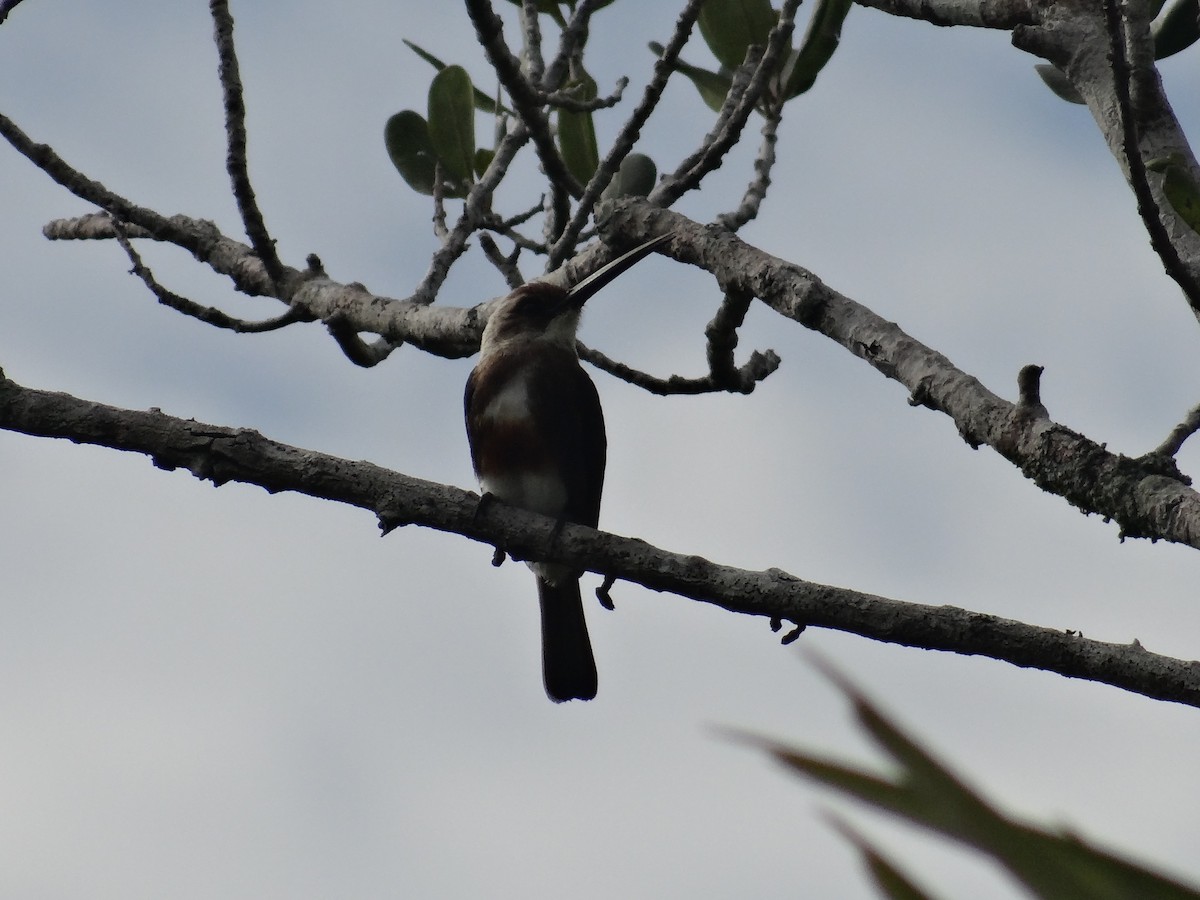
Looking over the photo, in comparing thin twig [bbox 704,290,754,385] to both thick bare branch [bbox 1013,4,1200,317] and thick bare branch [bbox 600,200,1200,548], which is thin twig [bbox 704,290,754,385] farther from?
thick bare branch [bbox 1013,4,1200,317]

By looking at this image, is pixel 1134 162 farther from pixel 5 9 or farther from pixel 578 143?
pixel 5 9

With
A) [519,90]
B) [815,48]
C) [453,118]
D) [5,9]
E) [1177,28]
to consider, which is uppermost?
[453,118]

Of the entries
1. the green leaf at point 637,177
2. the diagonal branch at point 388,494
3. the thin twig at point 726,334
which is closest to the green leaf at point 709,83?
the green leaf at point 637,177

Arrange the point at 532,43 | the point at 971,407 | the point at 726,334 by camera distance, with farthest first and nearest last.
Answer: the point at 532,43
the point at 726,334
the point at 971,407

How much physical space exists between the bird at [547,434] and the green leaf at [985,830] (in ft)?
15.1

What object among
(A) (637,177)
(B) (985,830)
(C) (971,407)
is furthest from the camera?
(A) (637,177)

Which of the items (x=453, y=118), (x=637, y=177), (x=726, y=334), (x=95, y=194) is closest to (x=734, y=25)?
(x=637, y=177)

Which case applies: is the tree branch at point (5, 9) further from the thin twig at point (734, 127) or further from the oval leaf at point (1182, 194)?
the oval leaf at point (1182, 194)

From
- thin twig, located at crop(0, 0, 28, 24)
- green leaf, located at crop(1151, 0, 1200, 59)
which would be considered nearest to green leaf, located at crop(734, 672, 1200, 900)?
green leaf, located at crop(1151, 0, 1200, 59)

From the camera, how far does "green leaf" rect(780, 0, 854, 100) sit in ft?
14.0

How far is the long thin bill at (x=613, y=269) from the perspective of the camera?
3551mm

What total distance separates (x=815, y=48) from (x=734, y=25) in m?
0.28

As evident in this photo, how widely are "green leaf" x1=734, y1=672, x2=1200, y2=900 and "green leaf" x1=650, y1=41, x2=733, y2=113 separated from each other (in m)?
4.27

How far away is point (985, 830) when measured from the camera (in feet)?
1.65
